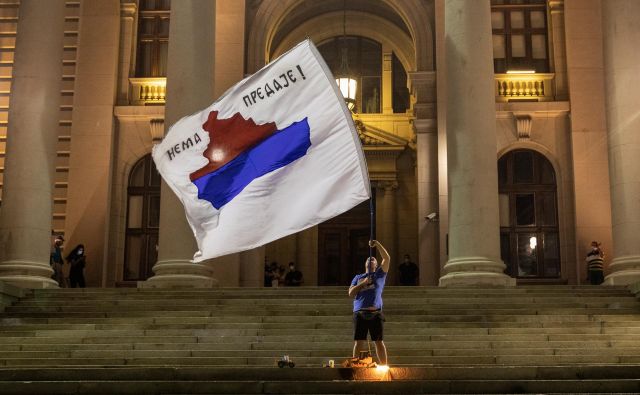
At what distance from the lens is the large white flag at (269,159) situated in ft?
36.7

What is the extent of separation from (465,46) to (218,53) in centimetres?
1197

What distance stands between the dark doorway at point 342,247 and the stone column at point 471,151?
55.0 feet

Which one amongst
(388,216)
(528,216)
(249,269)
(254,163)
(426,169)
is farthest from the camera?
(388,216)

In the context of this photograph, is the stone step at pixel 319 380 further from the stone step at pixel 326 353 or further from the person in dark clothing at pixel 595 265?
the person in dark clothing at pixel 595 265

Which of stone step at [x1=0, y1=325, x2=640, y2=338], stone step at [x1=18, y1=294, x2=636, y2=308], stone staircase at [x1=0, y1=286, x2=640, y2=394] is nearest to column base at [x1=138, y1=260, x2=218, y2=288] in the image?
stone staircase at [x1=0, y1=286, x2=640, y2=394]

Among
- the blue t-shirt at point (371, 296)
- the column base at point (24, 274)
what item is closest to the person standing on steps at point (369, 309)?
the blue t-shirt at point (371, 296)

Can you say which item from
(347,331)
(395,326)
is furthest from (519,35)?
(347,331)

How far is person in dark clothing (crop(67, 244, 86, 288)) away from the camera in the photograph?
30219 millimetres

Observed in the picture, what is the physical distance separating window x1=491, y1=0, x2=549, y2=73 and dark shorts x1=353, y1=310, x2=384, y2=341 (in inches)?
844

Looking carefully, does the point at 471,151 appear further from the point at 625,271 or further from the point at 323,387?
the point at 323,387

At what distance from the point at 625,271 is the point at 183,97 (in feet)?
41.6

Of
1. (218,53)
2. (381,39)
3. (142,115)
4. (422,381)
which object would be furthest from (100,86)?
(422,381)

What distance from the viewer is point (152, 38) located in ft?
118

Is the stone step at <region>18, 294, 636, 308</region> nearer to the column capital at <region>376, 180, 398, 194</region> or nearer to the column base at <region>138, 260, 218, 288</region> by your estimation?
the column base at <region>138, 260, 218, 288</region>
